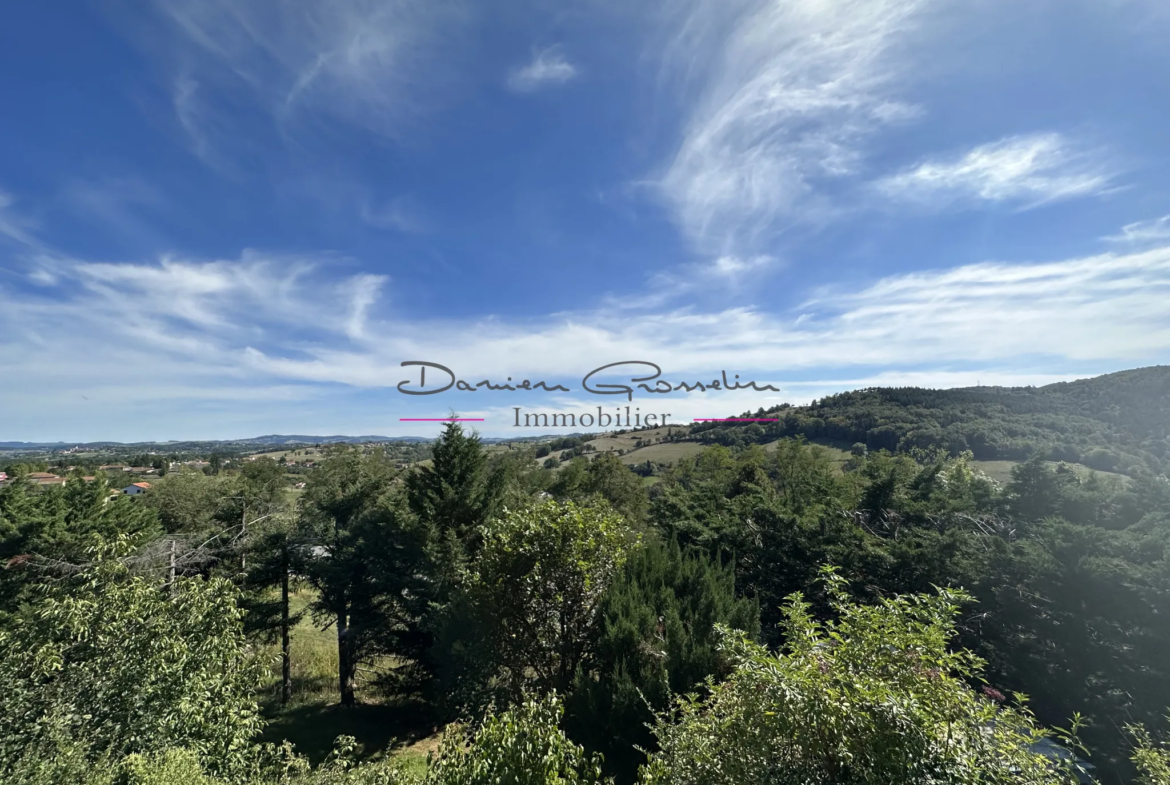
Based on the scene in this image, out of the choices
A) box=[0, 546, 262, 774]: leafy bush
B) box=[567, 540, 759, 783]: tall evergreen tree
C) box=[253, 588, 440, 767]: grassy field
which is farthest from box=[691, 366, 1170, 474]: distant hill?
box=[253, 588, 440, 767]: grassy field

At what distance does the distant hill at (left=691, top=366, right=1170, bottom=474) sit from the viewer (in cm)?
2528

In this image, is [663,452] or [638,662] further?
[663,452]

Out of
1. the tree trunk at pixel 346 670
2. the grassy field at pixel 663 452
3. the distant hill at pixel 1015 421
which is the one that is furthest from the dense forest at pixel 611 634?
the grassy field at pixel 663 452

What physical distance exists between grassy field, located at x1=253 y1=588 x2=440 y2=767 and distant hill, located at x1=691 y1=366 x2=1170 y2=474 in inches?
889

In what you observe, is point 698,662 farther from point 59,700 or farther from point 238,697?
point 59,700

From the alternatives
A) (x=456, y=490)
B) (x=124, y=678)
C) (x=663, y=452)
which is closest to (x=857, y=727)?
(x=124, y=678)

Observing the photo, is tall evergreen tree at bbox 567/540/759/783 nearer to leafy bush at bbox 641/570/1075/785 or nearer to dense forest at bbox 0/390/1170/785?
dense forest at bbox 0/390/1170/785

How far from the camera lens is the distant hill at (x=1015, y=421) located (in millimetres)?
25281

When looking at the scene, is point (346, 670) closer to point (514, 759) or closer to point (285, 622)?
point (285, 622)

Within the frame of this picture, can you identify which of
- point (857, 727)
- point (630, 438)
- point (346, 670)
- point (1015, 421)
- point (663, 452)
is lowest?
point (346, 670)

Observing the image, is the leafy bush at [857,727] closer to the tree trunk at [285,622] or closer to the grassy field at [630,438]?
the tree trunk at [285,622]

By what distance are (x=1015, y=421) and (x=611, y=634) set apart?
51679 millimetres

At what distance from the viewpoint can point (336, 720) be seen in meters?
16.0

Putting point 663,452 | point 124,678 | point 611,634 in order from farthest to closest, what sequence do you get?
point 663,452
point 611,634
point 124,678
